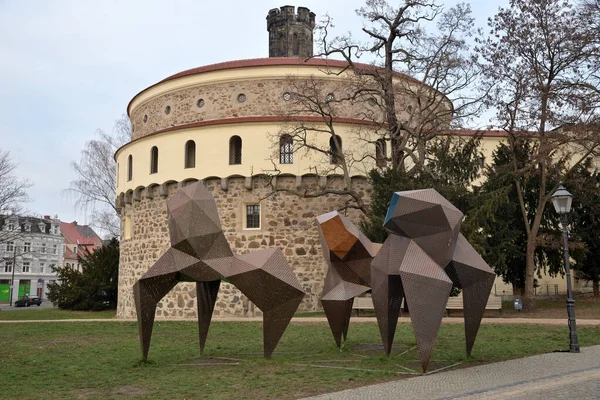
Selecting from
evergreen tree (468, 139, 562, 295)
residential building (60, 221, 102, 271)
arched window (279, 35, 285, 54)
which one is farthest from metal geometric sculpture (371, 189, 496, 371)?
residential building (60, 221, 102, 271)

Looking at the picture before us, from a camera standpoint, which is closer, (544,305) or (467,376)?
(467,376)

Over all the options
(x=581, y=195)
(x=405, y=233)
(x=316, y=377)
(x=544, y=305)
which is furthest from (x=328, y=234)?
(x=581, y=195)

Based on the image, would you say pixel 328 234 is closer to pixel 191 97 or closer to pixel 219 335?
pixel 219 335

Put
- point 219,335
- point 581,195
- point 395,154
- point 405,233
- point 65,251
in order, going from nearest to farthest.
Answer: point 405,233 → point 219,335 → point 395,154 → point 581,195 → point 65,251

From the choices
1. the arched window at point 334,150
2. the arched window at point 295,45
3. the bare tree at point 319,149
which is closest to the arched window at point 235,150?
the bare tree at point 319,149

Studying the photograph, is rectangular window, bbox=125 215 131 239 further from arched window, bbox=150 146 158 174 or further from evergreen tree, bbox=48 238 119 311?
evergreen tree, bbox=48 238 119 311

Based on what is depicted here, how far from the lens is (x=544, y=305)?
77.2 ft

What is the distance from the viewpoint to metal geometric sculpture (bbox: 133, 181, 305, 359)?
31.9ft

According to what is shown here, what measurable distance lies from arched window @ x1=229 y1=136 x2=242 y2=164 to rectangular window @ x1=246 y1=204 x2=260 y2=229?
191cm

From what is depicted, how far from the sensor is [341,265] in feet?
37.5

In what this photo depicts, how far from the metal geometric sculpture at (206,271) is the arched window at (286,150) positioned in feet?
44.7

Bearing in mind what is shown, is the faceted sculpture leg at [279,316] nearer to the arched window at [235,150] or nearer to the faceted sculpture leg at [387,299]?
the faceted sculpture leg at [387,299]

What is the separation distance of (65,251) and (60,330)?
62958 millimetres

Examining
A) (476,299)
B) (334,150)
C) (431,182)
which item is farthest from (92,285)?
(476,299)
